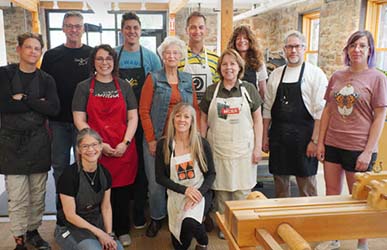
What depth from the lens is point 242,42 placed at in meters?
2.79

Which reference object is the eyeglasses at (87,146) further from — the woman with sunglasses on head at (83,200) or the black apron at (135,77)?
the black apron at (135,77)

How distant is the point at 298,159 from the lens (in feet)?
8.73

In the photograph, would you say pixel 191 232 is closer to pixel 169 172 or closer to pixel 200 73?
pixel 169 172

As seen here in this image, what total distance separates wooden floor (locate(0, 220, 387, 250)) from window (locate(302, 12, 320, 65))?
5646 millimetres

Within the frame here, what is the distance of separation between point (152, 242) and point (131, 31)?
158 centimetres

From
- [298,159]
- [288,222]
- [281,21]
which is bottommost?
[298,159]

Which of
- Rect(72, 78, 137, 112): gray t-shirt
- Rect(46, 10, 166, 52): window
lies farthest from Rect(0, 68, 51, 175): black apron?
Rect(46, 10, 166, 52): window

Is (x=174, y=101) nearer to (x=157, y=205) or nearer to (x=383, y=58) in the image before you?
(x=157, y=205)

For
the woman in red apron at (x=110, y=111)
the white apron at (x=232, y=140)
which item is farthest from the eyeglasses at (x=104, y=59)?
the white apron at (x=232, y=140)

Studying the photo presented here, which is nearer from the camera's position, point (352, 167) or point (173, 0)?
point (352, 167)

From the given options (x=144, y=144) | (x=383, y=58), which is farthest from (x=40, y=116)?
(x=383, y=58)

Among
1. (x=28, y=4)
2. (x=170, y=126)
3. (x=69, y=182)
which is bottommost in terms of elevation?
(x=69, y=182)

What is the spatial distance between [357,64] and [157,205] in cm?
168

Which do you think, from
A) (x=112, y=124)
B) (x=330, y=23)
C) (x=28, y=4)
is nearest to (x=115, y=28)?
(x=28, y=4)
